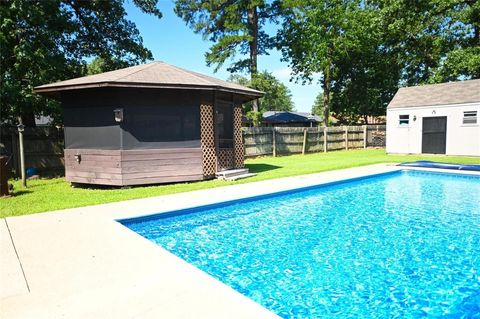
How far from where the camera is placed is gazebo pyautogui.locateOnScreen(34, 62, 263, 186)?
31.2 feet

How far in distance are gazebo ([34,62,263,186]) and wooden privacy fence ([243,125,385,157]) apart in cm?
777

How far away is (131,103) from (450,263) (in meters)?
8.66

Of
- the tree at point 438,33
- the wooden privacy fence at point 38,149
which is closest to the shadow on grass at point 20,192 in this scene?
the wooden privacy fence at point 38,149

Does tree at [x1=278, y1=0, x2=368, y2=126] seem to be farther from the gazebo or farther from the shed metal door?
the gazebo

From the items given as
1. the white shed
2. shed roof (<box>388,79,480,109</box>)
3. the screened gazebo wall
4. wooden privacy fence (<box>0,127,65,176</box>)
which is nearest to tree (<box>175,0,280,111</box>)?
the white shed

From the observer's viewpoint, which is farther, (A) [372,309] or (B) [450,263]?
(B) [450,263]

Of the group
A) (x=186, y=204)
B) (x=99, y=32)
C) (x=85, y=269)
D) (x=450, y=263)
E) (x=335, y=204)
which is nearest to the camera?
(x=85, y=269)

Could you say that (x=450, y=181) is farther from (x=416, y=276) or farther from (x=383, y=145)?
(x=383, y=145)

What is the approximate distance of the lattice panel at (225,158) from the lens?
1154 centimetres

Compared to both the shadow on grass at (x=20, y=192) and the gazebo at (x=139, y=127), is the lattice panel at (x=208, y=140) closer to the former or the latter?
the gazebo at (x=139, y=127)

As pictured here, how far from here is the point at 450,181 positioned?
435 inches

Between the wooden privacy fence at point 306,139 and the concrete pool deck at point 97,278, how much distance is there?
1324 centimetres

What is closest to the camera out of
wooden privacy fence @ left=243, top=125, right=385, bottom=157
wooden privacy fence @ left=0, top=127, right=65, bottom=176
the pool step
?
the pool step

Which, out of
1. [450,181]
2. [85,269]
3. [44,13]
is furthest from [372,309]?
[44,13]
